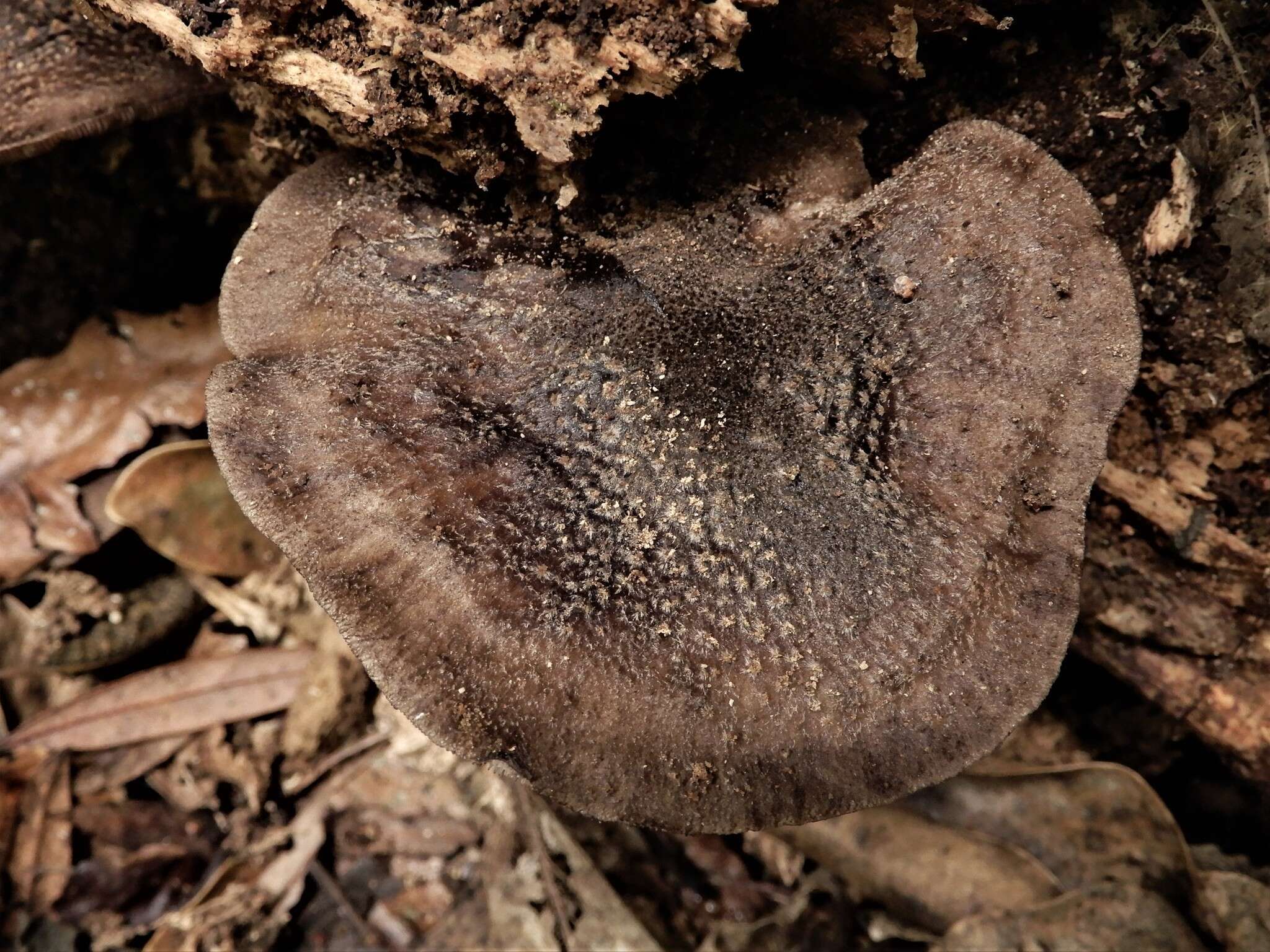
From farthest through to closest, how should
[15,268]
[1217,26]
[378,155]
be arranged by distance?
[15,268] < [378,155] < [1217,26]

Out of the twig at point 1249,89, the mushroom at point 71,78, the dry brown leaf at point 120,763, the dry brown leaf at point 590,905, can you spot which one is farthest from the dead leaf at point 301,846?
the twig at point 1249,89

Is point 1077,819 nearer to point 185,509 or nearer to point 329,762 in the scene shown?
point 329,762

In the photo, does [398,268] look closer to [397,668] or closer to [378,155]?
[378,155]

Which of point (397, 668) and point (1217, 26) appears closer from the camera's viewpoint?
point (397, 668)

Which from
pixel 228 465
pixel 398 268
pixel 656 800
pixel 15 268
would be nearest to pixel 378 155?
pixel 398 268

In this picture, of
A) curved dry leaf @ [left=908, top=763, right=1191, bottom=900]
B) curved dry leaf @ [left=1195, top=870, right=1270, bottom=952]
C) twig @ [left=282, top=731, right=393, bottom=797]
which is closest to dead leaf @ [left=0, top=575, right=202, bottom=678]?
twig @ [left=282, top=731, right=393, bottom=797]

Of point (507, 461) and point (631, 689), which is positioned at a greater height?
point (507, 461)
